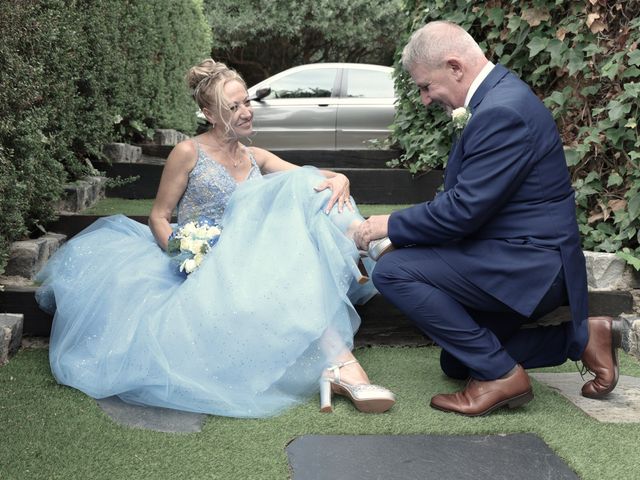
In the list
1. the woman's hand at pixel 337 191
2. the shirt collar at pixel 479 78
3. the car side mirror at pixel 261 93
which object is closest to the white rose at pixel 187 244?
the woman's hand at pixel 337 191

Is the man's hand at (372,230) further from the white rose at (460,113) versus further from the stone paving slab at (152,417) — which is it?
the stone paving slab at (152,417)

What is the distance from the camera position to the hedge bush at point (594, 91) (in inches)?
165

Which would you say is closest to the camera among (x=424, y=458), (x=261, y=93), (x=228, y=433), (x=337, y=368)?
(x=424, y=458)

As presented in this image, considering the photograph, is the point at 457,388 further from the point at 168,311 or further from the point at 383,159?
the point at 383,159

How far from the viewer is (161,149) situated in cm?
786

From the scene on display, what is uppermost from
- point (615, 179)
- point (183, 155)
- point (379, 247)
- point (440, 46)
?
point (440, 46)

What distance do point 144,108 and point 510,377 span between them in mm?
5538

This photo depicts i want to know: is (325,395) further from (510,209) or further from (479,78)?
(479,78)

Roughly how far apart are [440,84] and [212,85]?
1228 millimetres

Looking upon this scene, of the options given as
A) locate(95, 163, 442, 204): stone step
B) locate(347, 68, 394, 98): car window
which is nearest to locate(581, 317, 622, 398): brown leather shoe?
locate(95, 163, 442, 204): stone step

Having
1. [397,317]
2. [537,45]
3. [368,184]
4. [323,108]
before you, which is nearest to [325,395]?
[397,317]

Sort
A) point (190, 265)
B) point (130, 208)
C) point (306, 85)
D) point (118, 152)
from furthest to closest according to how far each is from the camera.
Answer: point (306, 85), point (118, 152), point (130, 208), point (190, 265)

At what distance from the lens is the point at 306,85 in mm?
11492

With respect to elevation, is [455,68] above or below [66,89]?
above
